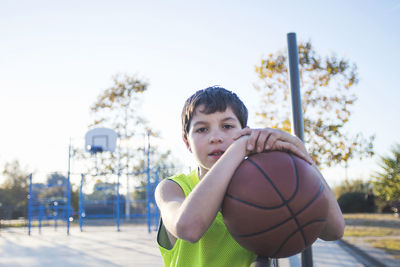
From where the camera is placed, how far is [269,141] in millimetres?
1300

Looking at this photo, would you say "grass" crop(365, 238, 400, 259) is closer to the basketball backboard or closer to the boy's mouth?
the boy's mouth

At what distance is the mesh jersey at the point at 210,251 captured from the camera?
1.53m

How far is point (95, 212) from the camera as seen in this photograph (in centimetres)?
1958

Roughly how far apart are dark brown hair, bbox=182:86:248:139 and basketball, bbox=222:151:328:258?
384mm

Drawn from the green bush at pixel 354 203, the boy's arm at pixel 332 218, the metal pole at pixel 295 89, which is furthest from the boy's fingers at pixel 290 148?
the green bush at pixel 354 203

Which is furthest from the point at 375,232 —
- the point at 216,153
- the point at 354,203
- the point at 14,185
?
the point at 14,185

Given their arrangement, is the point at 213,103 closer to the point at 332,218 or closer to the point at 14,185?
the point at 332,218

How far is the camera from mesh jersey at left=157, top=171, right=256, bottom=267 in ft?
5.02

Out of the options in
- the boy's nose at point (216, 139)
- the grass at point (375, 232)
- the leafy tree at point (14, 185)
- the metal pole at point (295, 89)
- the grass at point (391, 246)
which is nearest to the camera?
the boy's nose at point (216, 139)

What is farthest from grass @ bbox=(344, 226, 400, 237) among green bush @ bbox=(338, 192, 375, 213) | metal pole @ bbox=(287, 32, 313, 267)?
green bush @ bbox=(338, 192, 375, 213)

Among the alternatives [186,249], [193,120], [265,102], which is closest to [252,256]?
[186,249]

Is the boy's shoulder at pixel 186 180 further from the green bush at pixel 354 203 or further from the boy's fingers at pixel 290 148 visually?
the green bush at pixel 354 203

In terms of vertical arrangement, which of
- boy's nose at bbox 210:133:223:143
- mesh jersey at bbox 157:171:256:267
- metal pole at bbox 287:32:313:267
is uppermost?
metal pole at bbox 287:32:313:267

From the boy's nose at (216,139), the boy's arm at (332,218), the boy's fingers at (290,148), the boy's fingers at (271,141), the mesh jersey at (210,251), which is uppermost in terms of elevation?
the boy's nose at (216,139)
